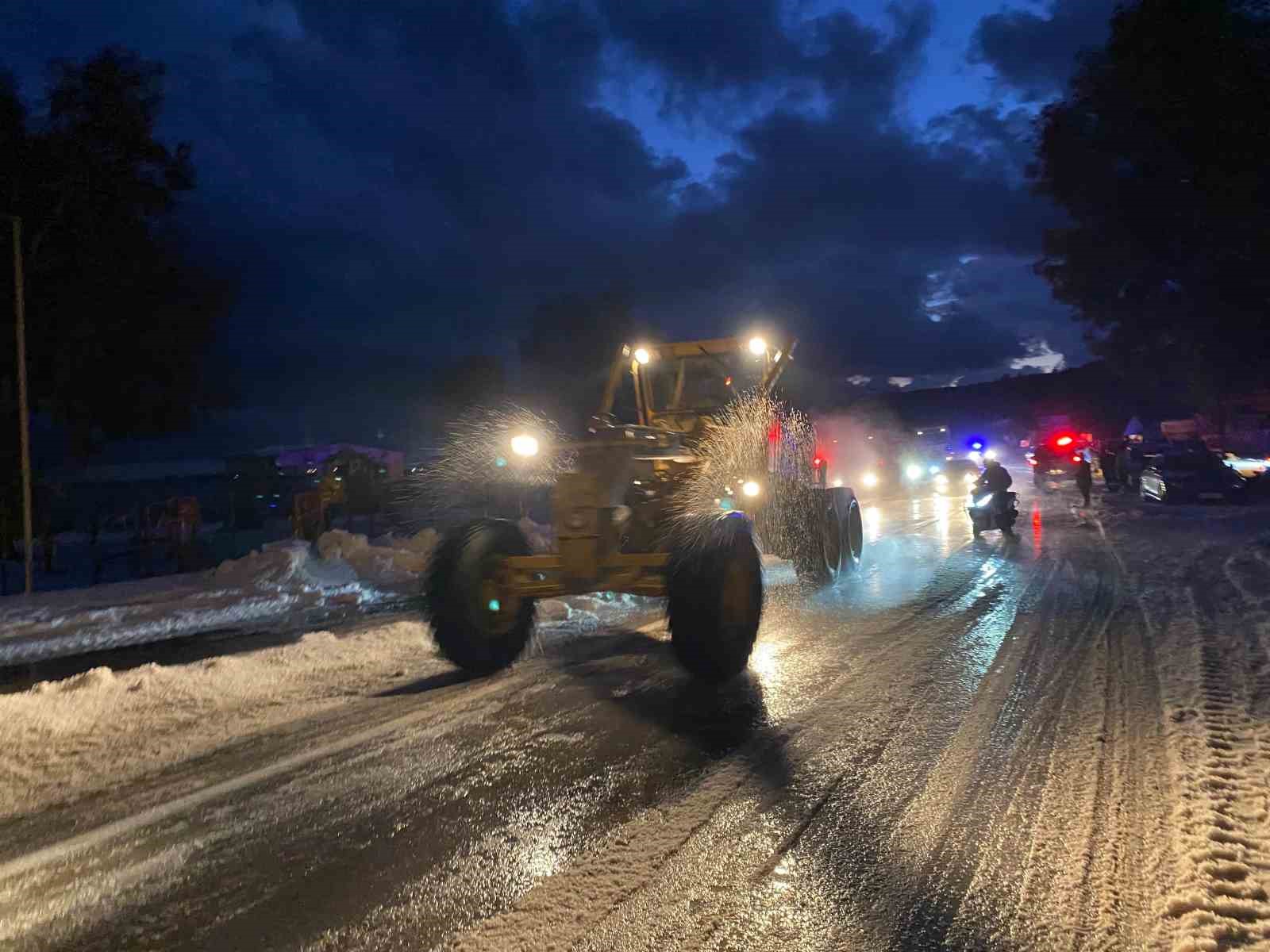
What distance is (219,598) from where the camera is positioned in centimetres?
1253

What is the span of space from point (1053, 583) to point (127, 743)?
1009cm

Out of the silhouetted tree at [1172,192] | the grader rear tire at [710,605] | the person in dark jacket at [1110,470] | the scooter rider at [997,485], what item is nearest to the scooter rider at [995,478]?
the scooter rider at [997,485]

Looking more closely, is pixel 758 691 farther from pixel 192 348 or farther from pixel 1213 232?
pixel 1213 232

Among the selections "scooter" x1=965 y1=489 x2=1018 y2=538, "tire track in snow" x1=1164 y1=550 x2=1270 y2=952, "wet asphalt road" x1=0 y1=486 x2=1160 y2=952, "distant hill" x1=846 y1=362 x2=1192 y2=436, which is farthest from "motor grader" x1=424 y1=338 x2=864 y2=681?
"distant hill" x1=846 y1=362 x2=1192 y2=436

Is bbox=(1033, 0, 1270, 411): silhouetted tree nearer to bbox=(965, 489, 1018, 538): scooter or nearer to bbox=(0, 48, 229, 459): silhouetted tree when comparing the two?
bbox=(965, 489, 1018, 538): scooter

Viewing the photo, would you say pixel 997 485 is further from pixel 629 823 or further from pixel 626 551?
pixel 629 823

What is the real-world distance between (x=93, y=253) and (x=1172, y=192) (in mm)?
37919

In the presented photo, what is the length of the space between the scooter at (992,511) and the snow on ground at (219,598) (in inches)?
402

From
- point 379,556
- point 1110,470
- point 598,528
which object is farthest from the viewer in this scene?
point 1110,470

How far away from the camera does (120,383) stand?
765 inches

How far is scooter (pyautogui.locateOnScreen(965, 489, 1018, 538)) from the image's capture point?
17.1m

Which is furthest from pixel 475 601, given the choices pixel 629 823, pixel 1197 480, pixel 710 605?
pixel 1197 480

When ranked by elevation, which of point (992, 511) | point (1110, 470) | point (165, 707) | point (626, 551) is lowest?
point (165, 707)

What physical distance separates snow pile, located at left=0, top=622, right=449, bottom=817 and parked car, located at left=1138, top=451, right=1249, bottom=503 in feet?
69.4
